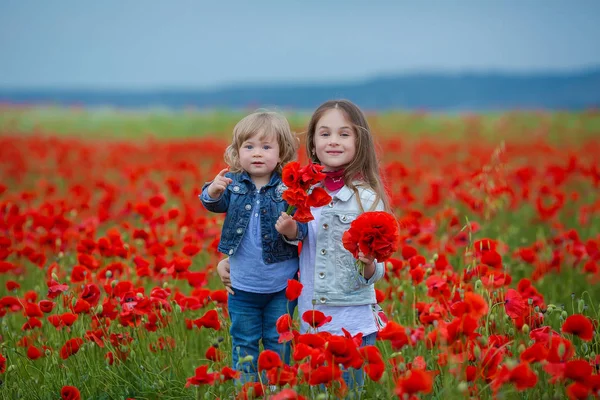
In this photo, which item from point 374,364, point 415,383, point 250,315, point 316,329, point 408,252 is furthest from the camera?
point 408,252

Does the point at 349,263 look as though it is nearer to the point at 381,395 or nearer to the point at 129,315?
the point at 381,395

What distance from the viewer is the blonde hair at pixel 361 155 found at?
9.49 ft

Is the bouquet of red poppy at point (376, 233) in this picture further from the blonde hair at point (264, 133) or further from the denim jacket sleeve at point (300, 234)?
the blonde hair at point (264, 133)

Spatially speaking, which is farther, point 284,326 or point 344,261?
point 344,261

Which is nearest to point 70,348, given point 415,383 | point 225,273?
point 225,273

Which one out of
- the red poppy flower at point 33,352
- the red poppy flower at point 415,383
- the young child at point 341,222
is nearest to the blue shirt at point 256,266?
the young child at point 341,222

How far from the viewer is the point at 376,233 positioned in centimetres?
225

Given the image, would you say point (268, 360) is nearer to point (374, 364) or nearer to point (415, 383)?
point (374, 364)

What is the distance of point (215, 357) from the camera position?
2717mm

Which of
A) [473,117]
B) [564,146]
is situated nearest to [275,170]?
[564,146]

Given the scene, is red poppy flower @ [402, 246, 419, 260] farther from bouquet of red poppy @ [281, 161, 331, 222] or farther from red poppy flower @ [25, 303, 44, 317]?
red poppy flower @ [25, 303, 44, 317]

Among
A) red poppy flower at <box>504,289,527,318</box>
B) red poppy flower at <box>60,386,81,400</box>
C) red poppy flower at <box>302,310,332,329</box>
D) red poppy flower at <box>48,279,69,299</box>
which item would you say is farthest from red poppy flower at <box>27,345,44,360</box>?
red poppy flower at <box>504,289,527,318</box>

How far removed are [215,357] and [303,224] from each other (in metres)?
0.63

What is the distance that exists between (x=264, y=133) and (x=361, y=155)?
420 millimetres
